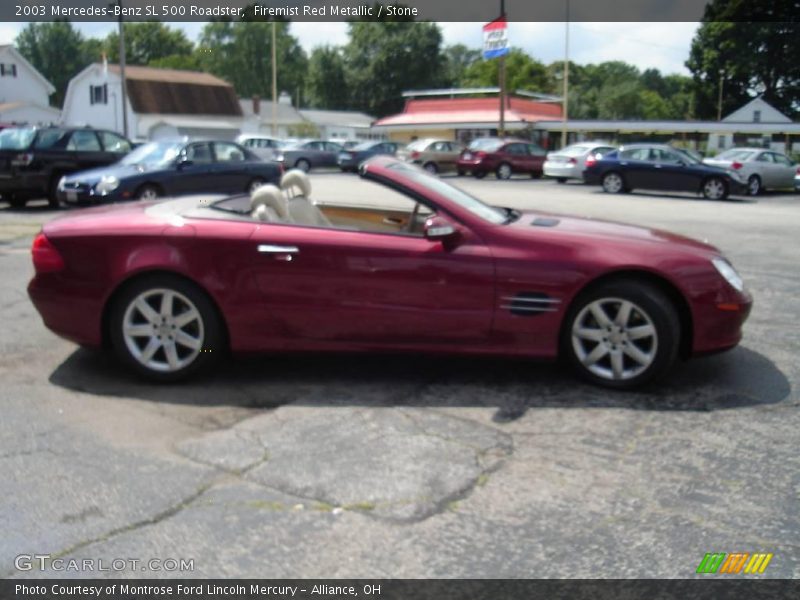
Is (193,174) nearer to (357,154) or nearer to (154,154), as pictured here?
(154,154)

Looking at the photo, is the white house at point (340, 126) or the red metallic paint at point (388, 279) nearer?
the red metallic paint at point (388, 279)

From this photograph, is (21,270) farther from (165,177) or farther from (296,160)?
(296,160)

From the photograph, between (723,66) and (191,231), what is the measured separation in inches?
2768

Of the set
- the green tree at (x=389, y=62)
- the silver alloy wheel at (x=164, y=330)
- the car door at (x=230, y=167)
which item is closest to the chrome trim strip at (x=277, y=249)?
the silver alloy wheel at (x=164, y=330)

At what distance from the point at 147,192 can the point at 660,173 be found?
14.6 metres

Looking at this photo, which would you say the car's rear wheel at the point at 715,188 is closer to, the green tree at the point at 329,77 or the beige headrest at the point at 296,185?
the beige headrest at the point at 296,185

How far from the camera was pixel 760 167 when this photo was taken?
25.3 meters

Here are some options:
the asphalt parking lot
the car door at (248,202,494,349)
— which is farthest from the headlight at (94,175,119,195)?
the car door at (248,202,494,349)

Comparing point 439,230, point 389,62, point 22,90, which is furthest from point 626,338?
point 389,62

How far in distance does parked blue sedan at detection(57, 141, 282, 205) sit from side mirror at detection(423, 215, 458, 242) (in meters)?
9.47

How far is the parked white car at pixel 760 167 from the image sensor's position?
82.7 ft

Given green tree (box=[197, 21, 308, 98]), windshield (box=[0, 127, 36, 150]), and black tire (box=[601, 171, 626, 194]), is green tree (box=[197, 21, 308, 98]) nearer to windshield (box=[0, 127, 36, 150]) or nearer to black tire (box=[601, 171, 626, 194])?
black tire (box=[601, 171, 626, 194])

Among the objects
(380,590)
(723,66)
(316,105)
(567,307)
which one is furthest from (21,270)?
(316,105)

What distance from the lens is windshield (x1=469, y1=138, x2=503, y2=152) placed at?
31734mm
